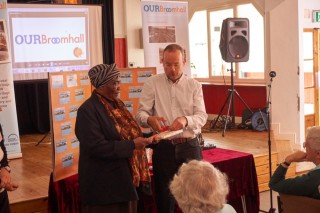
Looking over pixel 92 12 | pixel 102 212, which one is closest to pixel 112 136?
pixel 102 212

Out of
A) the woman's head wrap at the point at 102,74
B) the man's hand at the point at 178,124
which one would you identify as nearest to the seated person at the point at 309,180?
the man's hand at the point at 178,124

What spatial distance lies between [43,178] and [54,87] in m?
1.14

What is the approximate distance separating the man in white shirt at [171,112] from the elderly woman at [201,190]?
1162 mm

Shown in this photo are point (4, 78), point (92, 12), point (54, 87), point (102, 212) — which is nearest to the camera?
point (102, 212)

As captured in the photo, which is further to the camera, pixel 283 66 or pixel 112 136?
pixel 283 66

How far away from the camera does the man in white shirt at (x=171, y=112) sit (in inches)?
121

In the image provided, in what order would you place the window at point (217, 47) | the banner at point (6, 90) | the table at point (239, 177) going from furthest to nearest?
the window at point (217, 47), the banner at point (6, 90), the table at point (239, 177)

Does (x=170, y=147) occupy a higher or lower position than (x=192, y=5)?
lower

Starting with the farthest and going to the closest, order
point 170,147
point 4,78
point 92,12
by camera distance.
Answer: point 92,12 < point 4,78 < point 170,147

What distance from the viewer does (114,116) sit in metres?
2.65

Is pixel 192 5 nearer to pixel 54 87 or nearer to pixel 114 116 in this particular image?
pixel 54 87

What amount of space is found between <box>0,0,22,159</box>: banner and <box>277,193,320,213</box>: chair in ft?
11.9

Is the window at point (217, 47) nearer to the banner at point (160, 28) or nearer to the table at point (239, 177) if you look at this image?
the banner at point (160, 28)

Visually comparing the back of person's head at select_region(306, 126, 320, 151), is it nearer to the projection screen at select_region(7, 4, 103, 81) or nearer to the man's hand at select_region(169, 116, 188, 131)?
the man's hand at select_region(169, 116, 188, 131)
